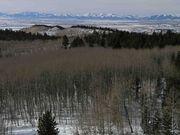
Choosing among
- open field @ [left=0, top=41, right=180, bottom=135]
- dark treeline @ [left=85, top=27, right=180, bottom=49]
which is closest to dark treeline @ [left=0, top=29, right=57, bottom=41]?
dark treeline @ [left=85, top=27, right=180, bottom=49]

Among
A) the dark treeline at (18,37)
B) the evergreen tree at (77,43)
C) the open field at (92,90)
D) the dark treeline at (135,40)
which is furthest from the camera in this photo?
the dark treeline at (18,37)

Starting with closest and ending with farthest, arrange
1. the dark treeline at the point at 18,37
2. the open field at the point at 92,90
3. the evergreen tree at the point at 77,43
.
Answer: the open field at the point at 92,90 < the evergreen tree at the point at 77,43 < the dark treeline at the point at 18,37

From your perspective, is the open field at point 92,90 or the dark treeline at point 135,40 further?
the dark treeline at point 135,40

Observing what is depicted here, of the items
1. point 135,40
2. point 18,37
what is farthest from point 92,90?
point 18,37

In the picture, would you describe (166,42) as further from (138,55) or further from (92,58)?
(92,58)

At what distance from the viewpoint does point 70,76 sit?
69438 millimetres

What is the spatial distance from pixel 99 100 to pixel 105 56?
21.2m

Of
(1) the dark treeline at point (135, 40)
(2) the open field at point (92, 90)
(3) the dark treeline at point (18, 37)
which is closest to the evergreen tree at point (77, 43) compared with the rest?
(1) the dark treeline at point (135, 40)

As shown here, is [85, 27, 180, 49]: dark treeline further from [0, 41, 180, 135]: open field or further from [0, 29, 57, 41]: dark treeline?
[0, 29, 57, 41]: dark treeline

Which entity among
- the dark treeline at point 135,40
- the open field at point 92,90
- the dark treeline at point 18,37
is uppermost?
the dark treeline at point 135,40

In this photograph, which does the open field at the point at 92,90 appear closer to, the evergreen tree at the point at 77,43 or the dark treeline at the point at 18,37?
the evergreen tree at the point at 77,43

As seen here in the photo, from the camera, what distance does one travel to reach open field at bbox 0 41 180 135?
5284 cm

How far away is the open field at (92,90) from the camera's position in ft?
173

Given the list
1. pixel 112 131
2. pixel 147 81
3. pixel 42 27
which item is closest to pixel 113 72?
pixel 147 81
